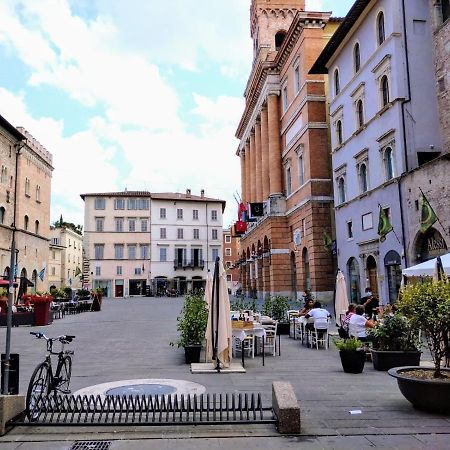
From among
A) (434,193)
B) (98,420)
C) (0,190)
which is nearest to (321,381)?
(98,420)

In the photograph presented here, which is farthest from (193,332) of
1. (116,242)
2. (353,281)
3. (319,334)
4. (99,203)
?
(99,203)

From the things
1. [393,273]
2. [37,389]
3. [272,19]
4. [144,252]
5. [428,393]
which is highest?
[272,19]

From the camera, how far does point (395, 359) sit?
30.2 feet

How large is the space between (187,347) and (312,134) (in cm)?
2287

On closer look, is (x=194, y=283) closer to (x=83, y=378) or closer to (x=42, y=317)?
(x=42, y=317)

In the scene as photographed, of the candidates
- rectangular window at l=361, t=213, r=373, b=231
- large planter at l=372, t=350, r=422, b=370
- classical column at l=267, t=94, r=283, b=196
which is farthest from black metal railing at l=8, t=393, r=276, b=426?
classical column at l=267, t=94, r=283, b=196

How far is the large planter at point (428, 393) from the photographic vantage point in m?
6.09

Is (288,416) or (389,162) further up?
(389,162)

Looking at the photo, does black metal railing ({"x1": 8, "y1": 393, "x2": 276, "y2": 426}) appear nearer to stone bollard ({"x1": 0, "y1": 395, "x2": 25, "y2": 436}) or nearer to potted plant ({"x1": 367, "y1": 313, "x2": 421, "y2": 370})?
stone bollard ({"x1": 0, "y1": 395, "x2": 25, "y2": 436})

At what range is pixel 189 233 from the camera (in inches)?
2768

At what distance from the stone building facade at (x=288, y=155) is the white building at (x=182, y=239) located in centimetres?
1963

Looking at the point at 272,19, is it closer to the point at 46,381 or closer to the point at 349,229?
the point at 349,229

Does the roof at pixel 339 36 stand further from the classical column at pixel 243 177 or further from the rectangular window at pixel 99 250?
the rectangular window at pixel 99 250

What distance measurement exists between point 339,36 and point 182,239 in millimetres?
47409
